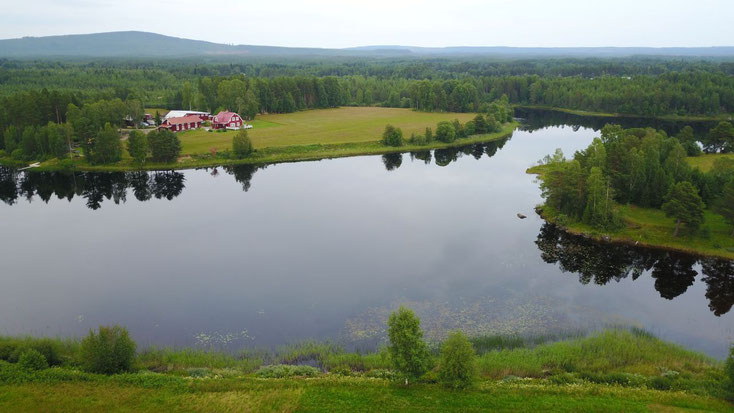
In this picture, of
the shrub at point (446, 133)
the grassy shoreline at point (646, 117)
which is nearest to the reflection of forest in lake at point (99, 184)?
the shrub at point (446, 133)

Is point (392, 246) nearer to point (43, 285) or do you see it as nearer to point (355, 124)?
point (43, 285)

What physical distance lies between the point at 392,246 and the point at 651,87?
88274 mm

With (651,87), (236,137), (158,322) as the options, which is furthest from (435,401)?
(651,87)

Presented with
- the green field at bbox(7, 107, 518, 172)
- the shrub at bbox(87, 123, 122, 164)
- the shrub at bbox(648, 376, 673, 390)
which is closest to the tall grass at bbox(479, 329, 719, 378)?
the shrub at bbox(648, 376, 673, 390)

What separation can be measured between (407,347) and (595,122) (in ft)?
275

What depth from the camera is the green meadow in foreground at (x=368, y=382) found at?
58.4ft

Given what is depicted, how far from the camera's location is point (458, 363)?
18.1m

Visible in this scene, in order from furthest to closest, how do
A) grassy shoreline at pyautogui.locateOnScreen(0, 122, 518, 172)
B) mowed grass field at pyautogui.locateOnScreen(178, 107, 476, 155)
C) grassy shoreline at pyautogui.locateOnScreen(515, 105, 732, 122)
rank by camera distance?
1. grassy shoreline at pyautogui.locateOnScreen(515, 105, 732, 122)
2. mowed grass field at pyautogui.locateOnScreen(178, 107, 476, 155)
3. grassy shoreline at pyautogui.locateOnScreen(0, 122, 518, 172)

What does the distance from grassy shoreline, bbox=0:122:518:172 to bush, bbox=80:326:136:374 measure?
37296 mm

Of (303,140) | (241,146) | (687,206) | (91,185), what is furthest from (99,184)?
(687,206)

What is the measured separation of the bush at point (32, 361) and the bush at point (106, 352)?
1491 millimetres

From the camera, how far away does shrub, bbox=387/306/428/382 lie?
1847cm

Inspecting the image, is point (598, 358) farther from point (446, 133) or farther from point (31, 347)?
point (446, 133)

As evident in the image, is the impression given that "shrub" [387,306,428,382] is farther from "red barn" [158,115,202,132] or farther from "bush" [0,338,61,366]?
"red barn" [158,115,202,132]
